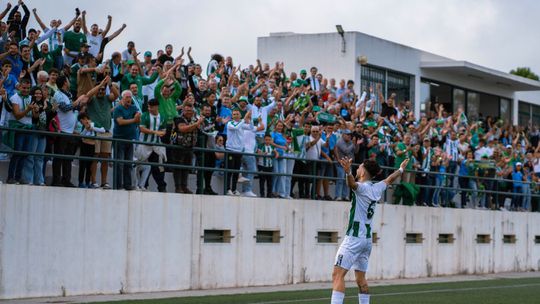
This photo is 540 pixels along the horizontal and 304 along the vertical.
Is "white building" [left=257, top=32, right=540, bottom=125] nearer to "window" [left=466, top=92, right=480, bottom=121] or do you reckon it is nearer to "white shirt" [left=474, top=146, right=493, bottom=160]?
"window" [left=466, top=92, right=480, bottom=121]

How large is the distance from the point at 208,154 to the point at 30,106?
500cm

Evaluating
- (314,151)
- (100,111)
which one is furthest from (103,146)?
(314,151)

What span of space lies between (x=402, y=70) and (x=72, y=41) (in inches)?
792

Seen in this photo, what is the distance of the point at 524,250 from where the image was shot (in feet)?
111

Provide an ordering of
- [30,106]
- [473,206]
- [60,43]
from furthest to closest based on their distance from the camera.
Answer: [473,206], [60,43], [30,106]

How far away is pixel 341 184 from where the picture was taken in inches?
1045

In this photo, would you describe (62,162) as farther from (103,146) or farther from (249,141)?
(249,141)

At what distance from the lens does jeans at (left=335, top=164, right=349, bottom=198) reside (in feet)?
86.3

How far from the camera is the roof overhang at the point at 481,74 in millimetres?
42356

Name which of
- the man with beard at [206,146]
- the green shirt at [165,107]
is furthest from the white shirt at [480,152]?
the green shirt at [165,107]

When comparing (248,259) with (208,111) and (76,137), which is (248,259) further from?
(76,137)

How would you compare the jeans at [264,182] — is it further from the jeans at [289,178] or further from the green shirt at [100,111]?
the green shirt at [100,111]

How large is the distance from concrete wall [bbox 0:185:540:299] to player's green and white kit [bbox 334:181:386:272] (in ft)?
20.0

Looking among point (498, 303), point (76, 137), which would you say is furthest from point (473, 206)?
point (76, 137)
